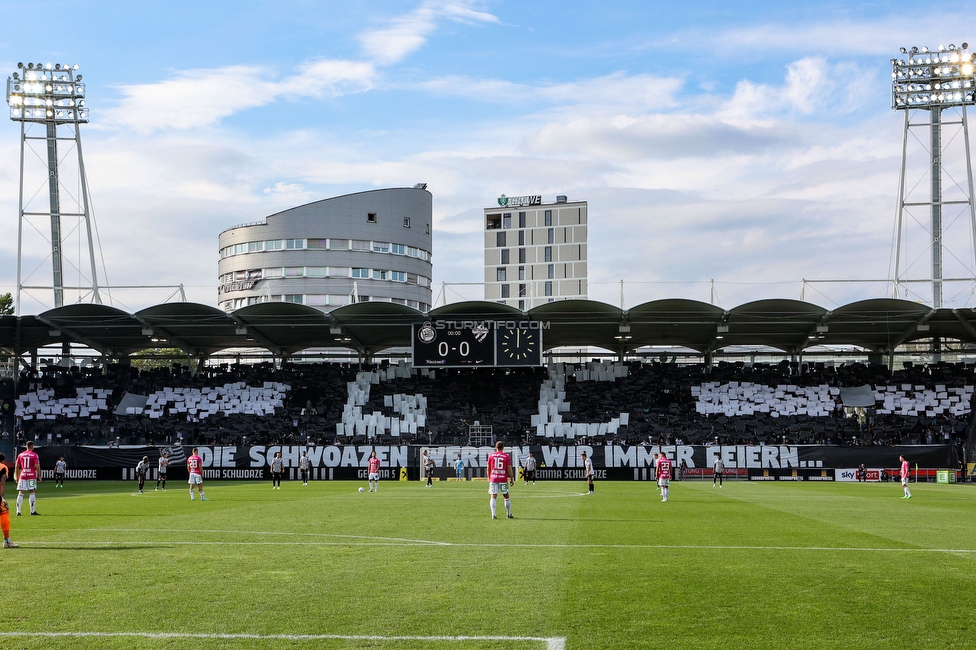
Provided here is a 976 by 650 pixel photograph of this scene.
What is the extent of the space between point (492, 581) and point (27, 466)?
1836cm

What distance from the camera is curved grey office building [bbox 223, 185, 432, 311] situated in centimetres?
11850

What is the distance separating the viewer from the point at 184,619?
10375 mm

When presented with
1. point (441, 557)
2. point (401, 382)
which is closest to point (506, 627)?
point (441, 557)

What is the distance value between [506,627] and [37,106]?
64501mm

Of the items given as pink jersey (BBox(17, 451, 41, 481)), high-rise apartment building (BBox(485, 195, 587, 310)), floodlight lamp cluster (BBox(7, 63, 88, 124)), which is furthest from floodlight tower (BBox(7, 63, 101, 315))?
high-rise apartment building (BBox(485, 195, 587, 310))

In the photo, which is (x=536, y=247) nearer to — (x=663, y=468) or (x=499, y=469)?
(x=663, y=468)

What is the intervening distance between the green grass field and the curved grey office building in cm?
9621

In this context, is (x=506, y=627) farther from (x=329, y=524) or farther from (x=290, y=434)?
(x=290, y=434)

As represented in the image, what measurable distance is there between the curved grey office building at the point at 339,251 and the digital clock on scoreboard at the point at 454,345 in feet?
194

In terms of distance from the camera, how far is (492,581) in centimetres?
1278

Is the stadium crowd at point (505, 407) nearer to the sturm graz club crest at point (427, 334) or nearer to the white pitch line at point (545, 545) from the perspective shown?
the sturm graz club crest at point (427, 334)

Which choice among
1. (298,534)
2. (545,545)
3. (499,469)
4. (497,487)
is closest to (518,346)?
(497,487)

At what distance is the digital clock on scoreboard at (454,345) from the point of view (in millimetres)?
57688

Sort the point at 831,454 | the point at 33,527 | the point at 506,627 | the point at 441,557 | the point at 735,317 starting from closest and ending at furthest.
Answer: the point at 506,627
the point at 441,557
the point at 33,527
the point at 831,454
the point at 735,317
